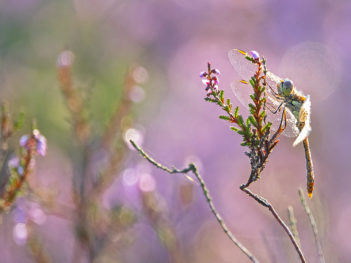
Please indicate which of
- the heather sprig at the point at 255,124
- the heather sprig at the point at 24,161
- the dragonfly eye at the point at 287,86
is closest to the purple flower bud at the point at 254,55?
the heather sprig at the point at 255,124

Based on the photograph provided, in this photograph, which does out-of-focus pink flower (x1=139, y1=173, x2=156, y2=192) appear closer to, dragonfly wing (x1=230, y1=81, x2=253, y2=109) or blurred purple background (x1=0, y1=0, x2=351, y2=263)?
dragonfly wing (x1=230, y1=81, x2=253, y2=109)

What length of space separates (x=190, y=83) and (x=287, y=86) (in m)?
5.71

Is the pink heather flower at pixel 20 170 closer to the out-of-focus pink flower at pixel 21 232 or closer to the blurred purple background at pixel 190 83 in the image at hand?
the out-of-focus pink flower at pixel 21 232

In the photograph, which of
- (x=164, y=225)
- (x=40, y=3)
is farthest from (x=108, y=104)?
(x=164, y=225)

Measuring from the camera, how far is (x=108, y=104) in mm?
6223

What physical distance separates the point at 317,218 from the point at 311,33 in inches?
215

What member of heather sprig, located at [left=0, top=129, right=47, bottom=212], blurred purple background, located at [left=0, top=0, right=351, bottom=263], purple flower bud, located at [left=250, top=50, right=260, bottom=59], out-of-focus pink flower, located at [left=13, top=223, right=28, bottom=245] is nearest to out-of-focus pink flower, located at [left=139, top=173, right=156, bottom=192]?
out-of-focus pink flower, located at [left=13, top=223, right=28, bottom=245]

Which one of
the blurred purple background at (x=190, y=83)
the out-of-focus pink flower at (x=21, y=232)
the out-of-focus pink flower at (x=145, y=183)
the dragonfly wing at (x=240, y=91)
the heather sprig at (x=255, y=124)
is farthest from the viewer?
the blurred purple background at (x=190, y=83)

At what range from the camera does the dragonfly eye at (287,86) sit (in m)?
1.55

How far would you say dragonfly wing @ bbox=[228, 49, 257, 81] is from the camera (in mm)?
1633

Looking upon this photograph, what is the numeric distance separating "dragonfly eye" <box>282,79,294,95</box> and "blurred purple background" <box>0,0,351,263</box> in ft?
10.3

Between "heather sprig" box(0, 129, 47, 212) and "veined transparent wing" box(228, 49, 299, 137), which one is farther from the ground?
"veined transparent wing" box(228, 49, 299, 137)

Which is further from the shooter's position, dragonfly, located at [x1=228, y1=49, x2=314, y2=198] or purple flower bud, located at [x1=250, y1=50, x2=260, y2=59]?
dragonfly, located at [x1=228, y1=49, x2=314, y2=198]

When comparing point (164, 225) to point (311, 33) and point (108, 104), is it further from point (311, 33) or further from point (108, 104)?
point (311, 33)
